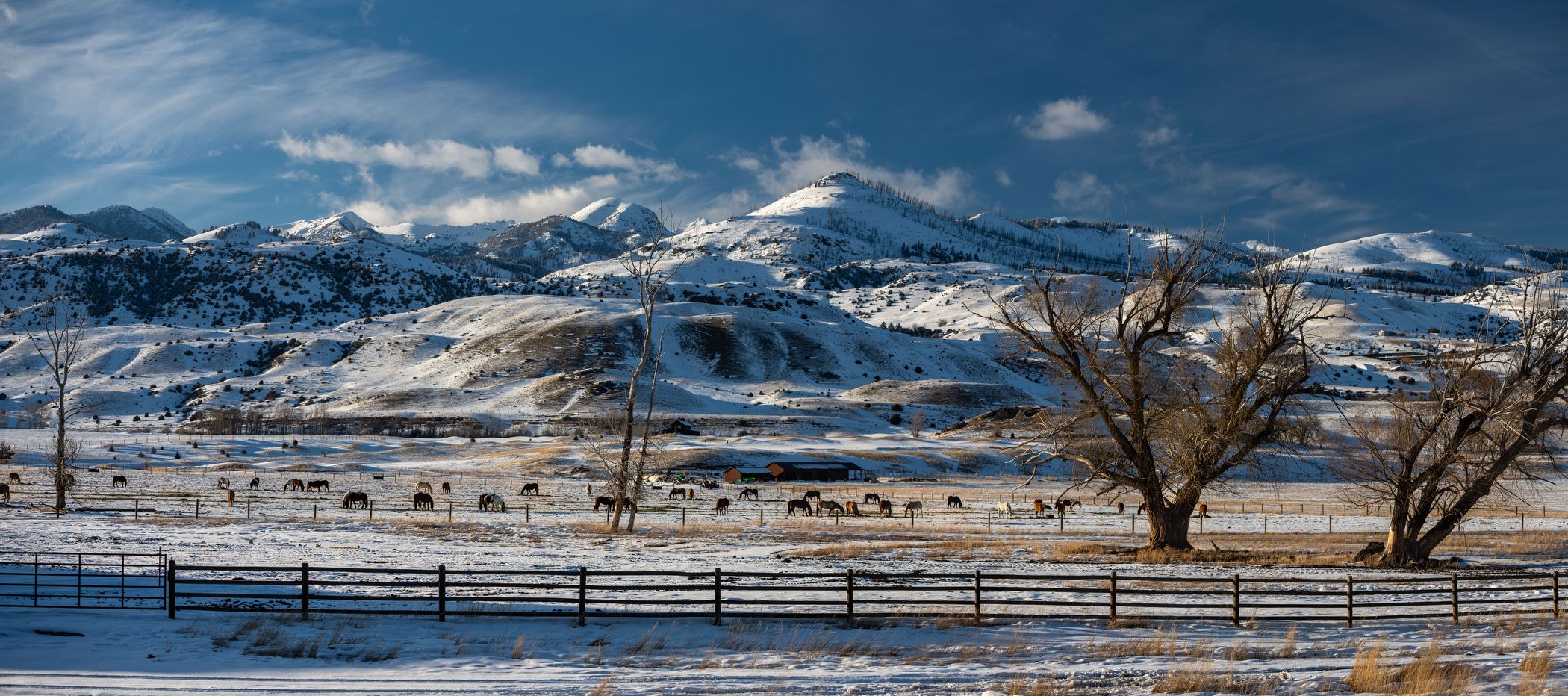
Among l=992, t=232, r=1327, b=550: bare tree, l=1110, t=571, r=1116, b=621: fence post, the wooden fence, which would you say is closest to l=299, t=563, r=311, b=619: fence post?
the wooden fence

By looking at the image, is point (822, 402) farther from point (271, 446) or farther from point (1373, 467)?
point (1373, 467)

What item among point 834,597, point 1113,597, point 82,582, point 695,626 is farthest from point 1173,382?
point 82,582

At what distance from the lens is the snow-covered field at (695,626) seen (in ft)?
48.5

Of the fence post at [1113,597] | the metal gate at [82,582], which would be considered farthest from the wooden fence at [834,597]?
the metal gate at [82,582]

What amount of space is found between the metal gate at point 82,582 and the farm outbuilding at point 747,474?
186 feet

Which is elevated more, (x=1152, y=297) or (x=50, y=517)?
(x=1152, y=297)

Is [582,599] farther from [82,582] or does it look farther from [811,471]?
[811,471]

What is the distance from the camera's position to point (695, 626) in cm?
1880

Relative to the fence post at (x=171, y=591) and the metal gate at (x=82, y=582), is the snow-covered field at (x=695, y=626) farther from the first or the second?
the metal gate at (x=82, y=582)

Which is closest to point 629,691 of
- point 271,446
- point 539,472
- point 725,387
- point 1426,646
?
point 1426,646

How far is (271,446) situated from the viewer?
101500mm

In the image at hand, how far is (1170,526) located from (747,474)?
5728 cm

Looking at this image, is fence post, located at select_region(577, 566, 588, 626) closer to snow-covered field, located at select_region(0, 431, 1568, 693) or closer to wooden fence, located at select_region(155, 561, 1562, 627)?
wooden fence, located at select_region(155, 561, 1562, 627)

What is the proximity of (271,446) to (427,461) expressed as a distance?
20681mm
